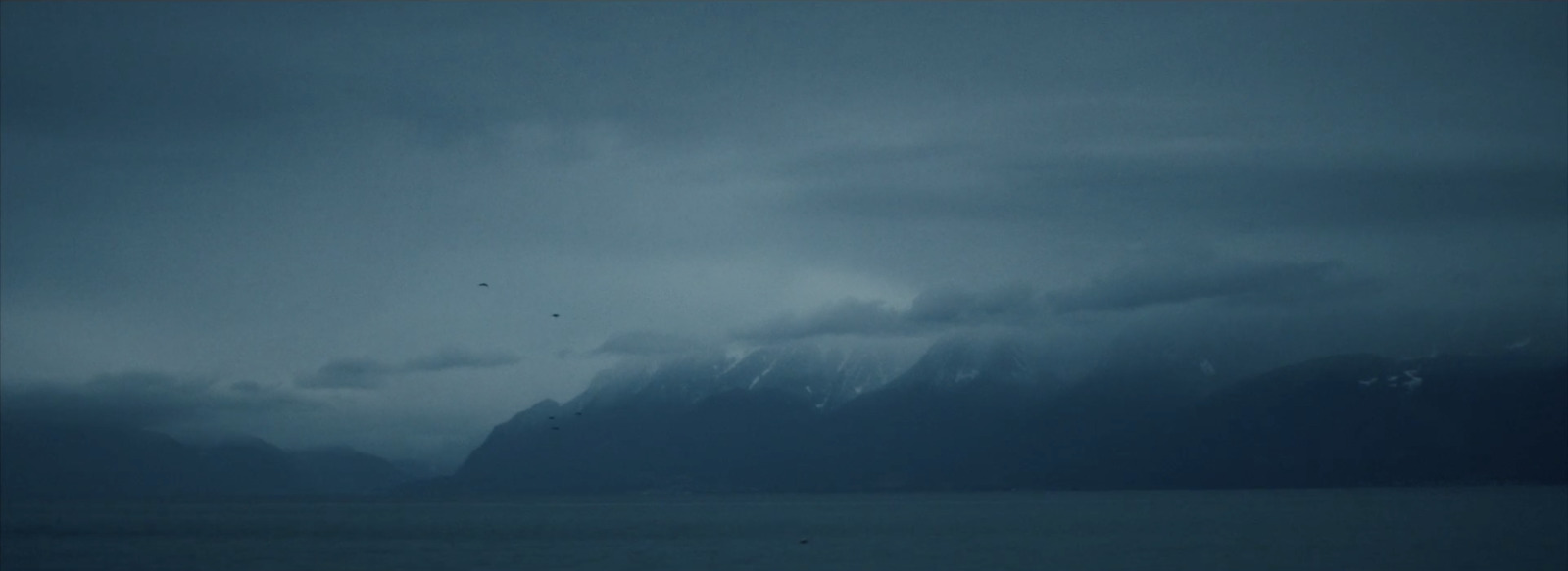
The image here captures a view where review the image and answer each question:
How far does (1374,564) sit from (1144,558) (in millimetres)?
14889

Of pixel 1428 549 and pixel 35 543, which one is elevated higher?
pixel 35 543

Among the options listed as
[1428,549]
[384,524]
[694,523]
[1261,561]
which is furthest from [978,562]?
[384,524]

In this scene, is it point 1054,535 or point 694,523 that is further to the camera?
point 694,523

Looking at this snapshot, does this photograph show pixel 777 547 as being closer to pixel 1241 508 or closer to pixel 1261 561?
pixel 1261 561

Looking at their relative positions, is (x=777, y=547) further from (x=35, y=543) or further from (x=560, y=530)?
(x=35, y=543)

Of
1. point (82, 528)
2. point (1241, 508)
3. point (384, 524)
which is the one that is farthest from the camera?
point (1241, 508)

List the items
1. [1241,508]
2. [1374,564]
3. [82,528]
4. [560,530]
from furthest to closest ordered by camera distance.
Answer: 1. [1241,508]
2. [82,528]
3. [560,530]
4. [1374,564]

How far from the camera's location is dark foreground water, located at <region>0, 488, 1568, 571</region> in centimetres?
9181

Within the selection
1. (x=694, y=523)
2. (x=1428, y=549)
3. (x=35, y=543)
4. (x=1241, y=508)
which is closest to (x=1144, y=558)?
(x=1428, y=549)

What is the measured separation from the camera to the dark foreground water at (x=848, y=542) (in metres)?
91.8

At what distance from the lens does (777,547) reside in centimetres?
10975

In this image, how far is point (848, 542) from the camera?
11744 centimetres

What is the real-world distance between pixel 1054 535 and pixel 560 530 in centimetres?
5352

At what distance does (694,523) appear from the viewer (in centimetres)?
16638
